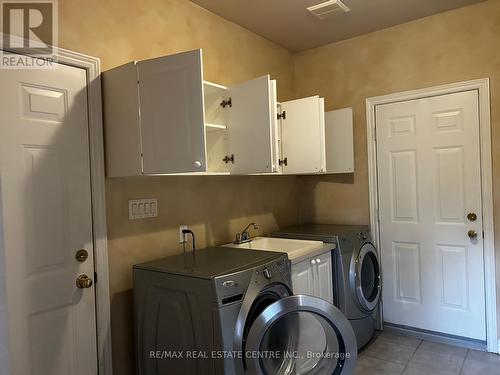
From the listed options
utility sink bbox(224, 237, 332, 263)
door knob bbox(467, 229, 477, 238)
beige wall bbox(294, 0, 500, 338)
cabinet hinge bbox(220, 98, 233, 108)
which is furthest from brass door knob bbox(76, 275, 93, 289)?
door knob bbox(467, 229, 477, 238)

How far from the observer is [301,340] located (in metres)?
1.95

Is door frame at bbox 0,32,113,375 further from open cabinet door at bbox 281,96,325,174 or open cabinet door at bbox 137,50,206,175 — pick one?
open cabinet door at bbox 281,96,325,174

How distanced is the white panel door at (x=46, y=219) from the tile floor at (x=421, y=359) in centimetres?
193

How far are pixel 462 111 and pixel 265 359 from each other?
241 cm

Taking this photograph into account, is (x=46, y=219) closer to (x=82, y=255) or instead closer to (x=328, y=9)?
(x=82, y=255)

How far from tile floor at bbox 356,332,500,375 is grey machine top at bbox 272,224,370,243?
939 mm

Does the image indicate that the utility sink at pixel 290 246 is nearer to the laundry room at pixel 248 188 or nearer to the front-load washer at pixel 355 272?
A: the laundry room at pixel 248 188

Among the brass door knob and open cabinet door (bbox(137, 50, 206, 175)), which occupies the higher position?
open cabinet door (bbox(137, 50, 206, 175))

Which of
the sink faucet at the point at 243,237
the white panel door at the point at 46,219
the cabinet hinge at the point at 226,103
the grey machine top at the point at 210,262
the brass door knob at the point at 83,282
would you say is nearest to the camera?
the white panel door at the point at 46,219

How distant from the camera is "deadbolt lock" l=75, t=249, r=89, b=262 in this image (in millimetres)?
1880

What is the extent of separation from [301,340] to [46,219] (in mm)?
1426

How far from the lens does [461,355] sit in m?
2.80

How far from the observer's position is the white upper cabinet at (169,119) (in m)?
1.71

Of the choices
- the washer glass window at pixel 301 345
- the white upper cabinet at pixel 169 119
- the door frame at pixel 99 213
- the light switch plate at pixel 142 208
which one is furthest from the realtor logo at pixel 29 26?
the washer glass window at pixel 301 345
